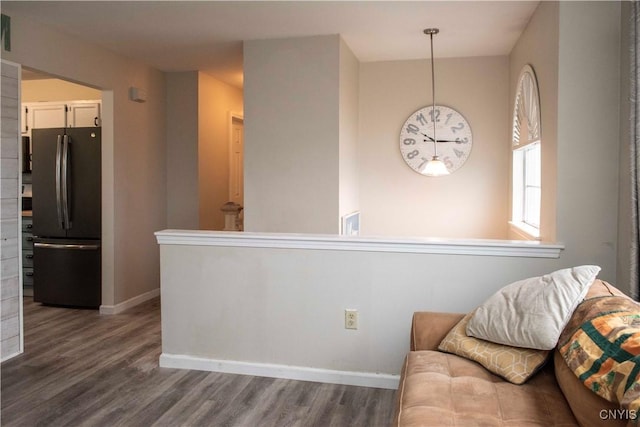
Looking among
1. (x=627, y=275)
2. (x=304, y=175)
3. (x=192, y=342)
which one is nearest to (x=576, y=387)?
(x=627, y=275)

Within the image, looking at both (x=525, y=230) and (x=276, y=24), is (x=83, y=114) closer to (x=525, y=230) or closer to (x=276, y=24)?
(x=276, y=24)

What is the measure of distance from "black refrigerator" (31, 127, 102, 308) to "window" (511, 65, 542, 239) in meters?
3.73

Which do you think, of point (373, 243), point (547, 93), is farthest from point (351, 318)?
point (547, 93)

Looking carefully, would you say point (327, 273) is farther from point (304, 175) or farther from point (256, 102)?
point (256, 102)

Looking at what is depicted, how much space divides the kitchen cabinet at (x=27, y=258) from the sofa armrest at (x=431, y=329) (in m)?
4.49

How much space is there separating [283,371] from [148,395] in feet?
2.57

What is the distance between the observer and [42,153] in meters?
4.94

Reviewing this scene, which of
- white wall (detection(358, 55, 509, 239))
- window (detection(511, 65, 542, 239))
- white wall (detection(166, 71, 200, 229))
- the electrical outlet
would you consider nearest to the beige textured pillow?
the electrical outlet

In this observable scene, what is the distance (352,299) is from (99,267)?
9.50 ft

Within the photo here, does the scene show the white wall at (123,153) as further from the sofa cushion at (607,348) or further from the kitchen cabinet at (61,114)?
the sofa cushion at (607,348)

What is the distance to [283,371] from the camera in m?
3.14

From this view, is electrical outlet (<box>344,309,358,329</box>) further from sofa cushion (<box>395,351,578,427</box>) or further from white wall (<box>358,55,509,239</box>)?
white wall (<box>358,55,509,239</box>)

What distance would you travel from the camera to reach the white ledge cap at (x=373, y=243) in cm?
281

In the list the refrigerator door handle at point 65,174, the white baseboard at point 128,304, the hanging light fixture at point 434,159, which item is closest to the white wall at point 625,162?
the hanging light fixture at point 434,159
